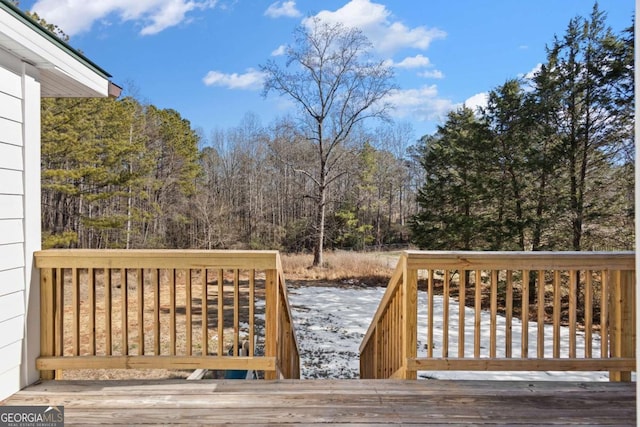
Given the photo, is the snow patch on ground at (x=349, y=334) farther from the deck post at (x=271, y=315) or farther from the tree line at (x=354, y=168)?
the tree line at (x=354, y=168)

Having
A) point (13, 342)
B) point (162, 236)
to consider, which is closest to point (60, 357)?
point (13, 342)

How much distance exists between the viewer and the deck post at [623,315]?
7.90ft

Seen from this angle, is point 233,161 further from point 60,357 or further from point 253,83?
point 60,357

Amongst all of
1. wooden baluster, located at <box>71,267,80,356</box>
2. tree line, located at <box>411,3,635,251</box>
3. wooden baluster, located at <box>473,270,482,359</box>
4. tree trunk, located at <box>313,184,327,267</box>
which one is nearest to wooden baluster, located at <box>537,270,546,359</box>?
wooden baluster, located at <box>473,270,482,359</box>

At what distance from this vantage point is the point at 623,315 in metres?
2.41

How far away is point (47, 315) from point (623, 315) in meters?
3.73

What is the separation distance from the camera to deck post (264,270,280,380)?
238cm

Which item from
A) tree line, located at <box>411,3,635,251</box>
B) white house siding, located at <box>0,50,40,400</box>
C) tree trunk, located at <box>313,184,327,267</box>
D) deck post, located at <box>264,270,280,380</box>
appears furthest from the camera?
tree trunk, located at <box>313,184,327,267</box>

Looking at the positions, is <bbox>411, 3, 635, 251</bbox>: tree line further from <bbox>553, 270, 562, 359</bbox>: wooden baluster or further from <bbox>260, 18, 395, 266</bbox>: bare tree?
<bbox>553, 270, 562, 359</bbox>: wooden baluster

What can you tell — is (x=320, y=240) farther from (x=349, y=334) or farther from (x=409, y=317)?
(x=409, y=317)

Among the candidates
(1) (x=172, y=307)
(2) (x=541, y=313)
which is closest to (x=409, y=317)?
(2) (x=541, y=313)

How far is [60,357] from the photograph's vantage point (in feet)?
7.84

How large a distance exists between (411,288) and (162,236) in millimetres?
19415

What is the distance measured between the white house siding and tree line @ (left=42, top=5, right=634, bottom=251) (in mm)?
11958
